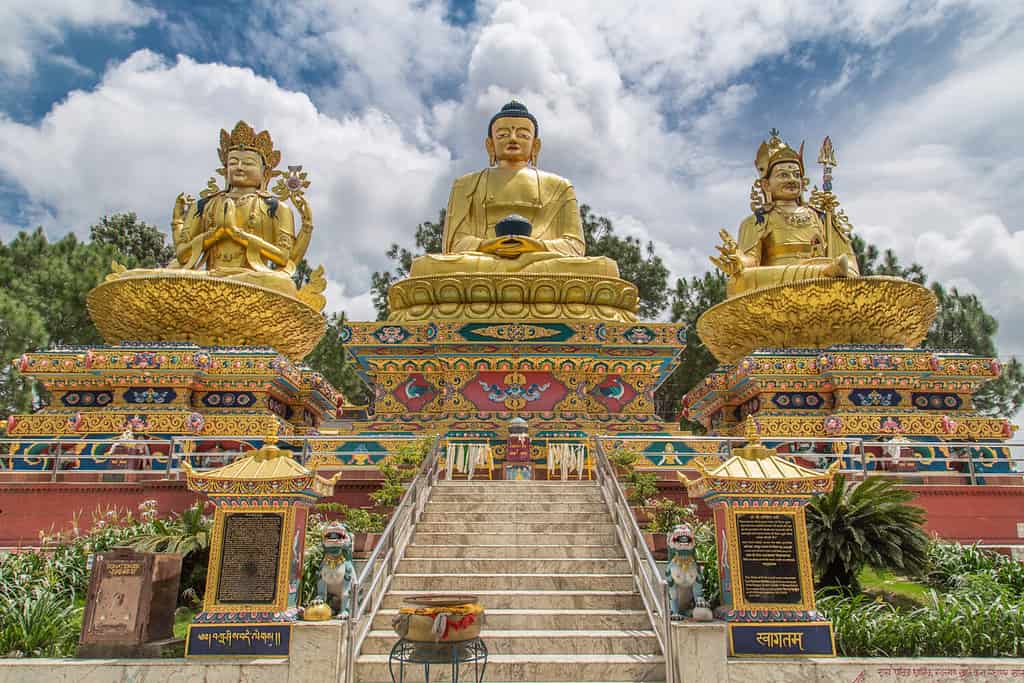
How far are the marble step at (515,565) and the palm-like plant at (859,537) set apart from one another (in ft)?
7.22

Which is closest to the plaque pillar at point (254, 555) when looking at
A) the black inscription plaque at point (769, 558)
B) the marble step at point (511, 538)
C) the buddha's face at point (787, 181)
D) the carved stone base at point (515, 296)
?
the marble step at point (511, 538)

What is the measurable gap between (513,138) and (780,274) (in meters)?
7.77

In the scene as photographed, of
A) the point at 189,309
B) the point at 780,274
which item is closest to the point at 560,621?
the point at 780,274

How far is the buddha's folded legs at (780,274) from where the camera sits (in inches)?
656

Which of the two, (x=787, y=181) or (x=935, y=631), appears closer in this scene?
(x=935, y=631)

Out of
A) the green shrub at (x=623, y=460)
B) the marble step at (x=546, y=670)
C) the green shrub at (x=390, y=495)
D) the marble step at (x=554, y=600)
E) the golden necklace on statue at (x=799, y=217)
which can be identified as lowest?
the marble step at (x=546, y=670)

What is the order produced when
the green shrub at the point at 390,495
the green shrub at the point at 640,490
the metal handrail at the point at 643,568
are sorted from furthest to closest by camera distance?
the green shrub at the point at 640,490, the green shrub at the point at 390,495, the metal handrail at the point at 643,568

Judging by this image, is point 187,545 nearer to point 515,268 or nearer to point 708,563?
point 708,563

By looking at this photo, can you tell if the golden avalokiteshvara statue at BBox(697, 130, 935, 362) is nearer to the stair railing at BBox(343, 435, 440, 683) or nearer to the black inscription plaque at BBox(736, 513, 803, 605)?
the stair railing at BBox(343, 435, 440, 683)

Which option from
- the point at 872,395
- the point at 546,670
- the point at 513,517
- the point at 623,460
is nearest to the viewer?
the point at 546,670

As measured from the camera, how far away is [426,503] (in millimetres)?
10516

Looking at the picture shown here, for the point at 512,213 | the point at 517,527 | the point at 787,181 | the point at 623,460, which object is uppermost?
the point at 787,181

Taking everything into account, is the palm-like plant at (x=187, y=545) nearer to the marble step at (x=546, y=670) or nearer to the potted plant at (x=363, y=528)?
the potted plant at (x=363, y=528)

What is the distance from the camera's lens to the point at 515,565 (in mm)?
8734
